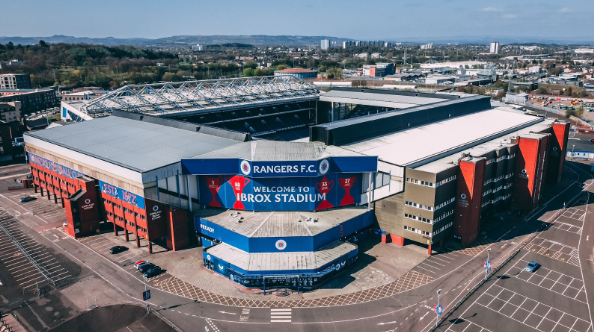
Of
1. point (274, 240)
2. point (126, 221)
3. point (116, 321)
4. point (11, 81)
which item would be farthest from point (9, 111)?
point (274, 240)

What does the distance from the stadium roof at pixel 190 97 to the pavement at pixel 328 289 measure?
127 ft

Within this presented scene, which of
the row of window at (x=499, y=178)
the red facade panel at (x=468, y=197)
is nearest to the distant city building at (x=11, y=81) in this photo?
the red facade panel at (x=468, y=197)

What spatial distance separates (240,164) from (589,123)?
152713 mm

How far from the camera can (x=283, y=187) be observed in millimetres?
63688

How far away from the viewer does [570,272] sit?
192 feet

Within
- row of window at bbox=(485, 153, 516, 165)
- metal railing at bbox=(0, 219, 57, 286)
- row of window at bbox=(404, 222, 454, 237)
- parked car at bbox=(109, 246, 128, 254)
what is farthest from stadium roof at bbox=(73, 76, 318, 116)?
row of window at bbox=(485, 153, 516, 165)

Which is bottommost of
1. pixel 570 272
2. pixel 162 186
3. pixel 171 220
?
pixel 570 272

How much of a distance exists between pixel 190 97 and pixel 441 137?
6348 centimetres

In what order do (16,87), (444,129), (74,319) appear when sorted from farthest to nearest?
1. (16,87)
2. (444,129)
3. (74,319)

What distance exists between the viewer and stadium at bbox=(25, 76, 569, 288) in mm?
58031

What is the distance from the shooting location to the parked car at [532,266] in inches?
2303

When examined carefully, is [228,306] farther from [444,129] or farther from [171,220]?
[444,129]

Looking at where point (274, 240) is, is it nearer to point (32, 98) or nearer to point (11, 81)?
point (32, 98)

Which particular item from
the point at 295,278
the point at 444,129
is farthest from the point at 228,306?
the point at 444,129
